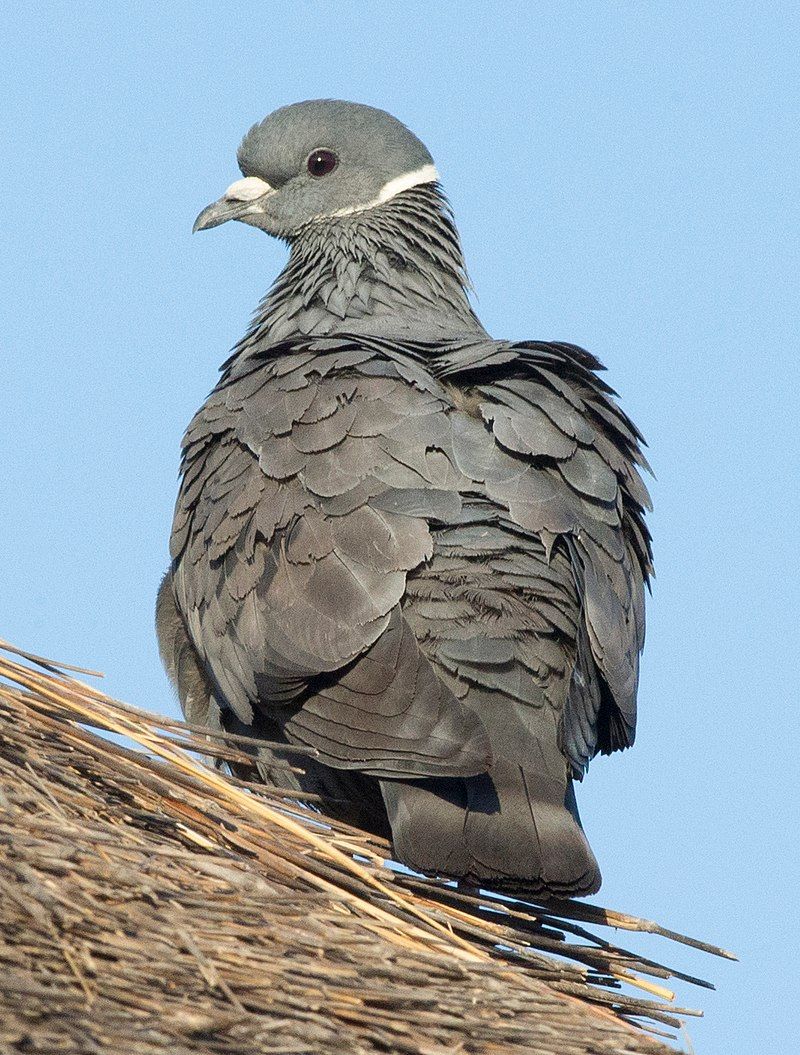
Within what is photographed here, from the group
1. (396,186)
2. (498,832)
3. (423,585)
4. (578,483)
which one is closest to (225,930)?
(498,832)

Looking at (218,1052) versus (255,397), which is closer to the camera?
(218,1052)

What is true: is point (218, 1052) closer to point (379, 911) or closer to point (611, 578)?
point (379, 911)

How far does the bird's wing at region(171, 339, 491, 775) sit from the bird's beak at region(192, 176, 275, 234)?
5.45 ft

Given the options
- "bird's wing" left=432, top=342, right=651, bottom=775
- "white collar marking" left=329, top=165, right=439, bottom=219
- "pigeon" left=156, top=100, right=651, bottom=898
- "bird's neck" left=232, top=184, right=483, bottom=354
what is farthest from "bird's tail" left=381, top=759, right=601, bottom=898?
"white collar marking" left=329, top=165, right=439, bottom=219

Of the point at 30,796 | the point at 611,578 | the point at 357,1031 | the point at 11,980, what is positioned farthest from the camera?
the point at 611,578

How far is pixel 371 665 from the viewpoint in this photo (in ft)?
15.3

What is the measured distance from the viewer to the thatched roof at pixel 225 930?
3.30m

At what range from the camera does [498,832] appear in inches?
167

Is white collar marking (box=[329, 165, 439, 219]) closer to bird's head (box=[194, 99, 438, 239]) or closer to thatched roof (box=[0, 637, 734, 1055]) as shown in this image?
bird's head (box=[194, 99, 438, 239])

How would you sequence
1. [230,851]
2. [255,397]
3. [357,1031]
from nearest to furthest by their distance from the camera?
[357,1031], [230,851], [255,397]

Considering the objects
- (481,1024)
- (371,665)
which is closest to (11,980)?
(481,1024)

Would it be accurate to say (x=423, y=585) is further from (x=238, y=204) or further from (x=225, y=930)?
(x=238, y=204)

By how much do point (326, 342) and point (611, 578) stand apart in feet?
4.14

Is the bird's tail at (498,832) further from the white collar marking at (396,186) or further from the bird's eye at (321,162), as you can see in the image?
the bird's eye at (321,162)
